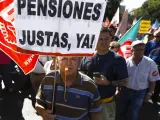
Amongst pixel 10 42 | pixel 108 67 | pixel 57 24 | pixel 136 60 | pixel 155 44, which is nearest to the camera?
pixel 57 24

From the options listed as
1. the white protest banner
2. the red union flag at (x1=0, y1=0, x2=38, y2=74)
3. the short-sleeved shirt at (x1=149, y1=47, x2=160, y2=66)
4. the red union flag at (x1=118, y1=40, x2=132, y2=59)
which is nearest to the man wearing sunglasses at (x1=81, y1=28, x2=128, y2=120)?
the red union flag at (x1=0, y1=0, x2=38, y2=74)

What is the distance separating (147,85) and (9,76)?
3.16 m

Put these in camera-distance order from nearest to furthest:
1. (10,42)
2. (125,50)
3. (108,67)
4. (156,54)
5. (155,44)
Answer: (10,42) → (108,67) → (125,50) → (156,54) → (155,44)

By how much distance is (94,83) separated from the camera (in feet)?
8.20

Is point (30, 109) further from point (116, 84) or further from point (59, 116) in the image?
point (59, 116)

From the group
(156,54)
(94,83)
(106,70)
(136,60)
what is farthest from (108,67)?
(156,54)

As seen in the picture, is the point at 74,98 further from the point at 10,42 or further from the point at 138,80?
the point at 138,80

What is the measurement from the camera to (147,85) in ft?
14.7

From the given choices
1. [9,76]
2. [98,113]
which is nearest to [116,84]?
[98,113]

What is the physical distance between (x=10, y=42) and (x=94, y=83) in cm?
95

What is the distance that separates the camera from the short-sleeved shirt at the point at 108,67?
10.9ft

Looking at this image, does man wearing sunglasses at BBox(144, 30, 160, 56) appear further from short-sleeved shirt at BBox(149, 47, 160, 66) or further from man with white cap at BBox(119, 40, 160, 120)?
man with white cap at BBox(119, 40, 160, 120)

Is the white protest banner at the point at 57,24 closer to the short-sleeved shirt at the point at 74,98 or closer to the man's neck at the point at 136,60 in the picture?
the short-sleeved shirt at the point at 74,98

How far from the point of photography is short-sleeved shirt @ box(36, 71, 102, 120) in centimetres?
242
